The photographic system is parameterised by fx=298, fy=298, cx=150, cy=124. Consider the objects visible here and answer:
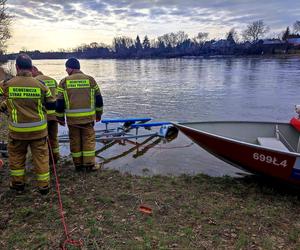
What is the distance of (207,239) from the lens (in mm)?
3520

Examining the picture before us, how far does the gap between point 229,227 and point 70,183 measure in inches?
105

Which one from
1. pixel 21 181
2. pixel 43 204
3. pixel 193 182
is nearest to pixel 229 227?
pixel 193 182

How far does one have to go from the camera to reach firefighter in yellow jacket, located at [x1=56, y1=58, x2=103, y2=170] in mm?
5164

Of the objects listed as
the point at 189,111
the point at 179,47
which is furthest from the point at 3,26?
the point at 179,47

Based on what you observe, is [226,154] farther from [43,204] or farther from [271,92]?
[271,92]

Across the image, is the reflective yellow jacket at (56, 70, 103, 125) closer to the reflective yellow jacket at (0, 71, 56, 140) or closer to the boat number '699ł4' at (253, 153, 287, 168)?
the reflective yellow jacket at (0, 71, 56, 140)

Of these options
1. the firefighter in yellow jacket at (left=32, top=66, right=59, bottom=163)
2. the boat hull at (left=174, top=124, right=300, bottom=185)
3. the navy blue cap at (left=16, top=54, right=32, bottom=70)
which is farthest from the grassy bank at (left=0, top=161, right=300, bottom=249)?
the navy blue cap at (left=16, top=54, right=32, bottom=70)

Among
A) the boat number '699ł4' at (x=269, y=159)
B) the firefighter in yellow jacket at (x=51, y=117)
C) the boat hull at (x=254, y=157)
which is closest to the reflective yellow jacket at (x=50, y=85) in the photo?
the firefighter in yellow jacket at (x=51, y=117)

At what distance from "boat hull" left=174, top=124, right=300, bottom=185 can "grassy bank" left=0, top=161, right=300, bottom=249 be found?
372 mm

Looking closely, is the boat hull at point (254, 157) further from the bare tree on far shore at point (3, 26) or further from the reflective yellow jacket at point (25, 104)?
the bare tree on far shore at point (3, 26)

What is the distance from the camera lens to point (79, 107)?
523 cm

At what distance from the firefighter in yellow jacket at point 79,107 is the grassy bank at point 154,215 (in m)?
0.47

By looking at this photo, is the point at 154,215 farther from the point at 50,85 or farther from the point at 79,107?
the point at 50,85

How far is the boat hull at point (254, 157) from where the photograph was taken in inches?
187
